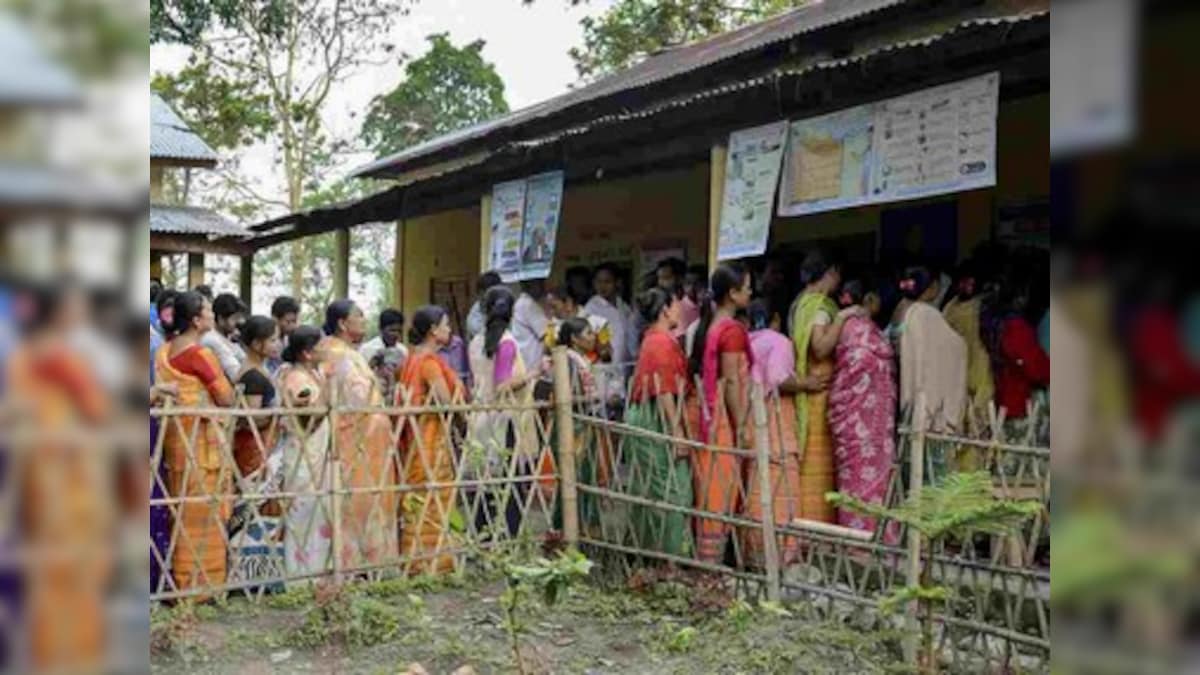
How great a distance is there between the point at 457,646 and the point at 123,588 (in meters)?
4.34

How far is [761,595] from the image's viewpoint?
5164mm

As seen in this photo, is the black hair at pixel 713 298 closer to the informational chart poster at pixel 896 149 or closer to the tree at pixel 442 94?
the informational chart poster at pixel 896 149

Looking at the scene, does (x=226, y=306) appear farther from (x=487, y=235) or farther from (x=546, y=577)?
(x=546, y=577)

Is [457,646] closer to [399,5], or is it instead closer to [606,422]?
[606,422]

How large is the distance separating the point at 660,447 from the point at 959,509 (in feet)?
6.72

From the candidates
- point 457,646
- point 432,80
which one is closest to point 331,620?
point 457,646

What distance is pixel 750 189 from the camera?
721 centimetres

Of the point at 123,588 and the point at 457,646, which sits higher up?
the point at 123,588

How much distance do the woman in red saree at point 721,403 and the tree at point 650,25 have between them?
1251 centimetres

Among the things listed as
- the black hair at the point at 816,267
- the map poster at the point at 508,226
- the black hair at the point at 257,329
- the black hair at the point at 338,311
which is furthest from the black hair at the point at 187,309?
the map poster at the point at 508,226

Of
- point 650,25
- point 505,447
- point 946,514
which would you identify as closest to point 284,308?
point 505,447

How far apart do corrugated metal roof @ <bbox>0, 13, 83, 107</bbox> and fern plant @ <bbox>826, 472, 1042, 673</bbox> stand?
3.35 m

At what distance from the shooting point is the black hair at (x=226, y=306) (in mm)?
7564

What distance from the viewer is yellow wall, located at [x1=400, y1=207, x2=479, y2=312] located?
1439 centimetres
